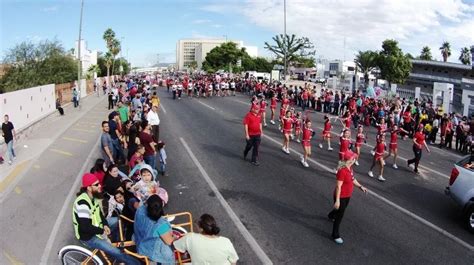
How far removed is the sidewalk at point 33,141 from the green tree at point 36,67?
11.9 meters

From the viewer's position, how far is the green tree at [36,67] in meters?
36.9

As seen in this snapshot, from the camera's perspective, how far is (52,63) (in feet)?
138

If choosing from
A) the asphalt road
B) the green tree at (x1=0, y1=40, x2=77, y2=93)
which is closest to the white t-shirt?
the asphalt road

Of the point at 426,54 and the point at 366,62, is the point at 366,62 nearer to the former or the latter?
the point at 366,62

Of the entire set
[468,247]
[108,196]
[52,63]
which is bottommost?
[468,247]

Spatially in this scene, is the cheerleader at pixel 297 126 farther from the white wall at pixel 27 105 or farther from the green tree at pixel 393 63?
the green tree at pixel 393 63

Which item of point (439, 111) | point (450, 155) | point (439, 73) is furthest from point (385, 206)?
point (439, 73)

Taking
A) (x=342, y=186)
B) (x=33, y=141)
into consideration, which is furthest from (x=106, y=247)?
(x=33, y=141)

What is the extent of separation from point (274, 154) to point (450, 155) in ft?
26.9

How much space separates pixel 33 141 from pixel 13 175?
232 inches

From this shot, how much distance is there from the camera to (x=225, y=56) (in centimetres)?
9912

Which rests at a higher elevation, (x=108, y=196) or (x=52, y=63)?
(x=52, y=63)

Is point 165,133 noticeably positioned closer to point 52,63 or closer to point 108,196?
point 108,196

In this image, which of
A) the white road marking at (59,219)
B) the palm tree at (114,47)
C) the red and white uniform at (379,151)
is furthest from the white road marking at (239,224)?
the palm tree at (114,47)
